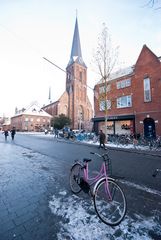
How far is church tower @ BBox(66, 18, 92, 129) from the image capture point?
66125 millimetres

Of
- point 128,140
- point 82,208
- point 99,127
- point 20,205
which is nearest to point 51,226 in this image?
point 82,208

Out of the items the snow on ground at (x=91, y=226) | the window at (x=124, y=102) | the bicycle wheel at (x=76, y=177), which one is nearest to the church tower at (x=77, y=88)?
the window at (x=124, y=102)

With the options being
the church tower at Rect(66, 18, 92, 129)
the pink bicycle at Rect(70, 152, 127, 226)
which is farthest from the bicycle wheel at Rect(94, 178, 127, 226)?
the church tower at Rect(66, 18, 92, 129)

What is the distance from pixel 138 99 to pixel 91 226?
72.0 ft

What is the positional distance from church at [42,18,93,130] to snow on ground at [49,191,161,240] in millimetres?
61752

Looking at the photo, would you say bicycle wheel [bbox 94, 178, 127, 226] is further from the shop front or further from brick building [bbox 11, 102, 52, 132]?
brick building [bbox 11, 102, 52, 132]

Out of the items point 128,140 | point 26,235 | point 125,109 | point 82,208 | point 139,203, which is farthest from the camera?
point 125,109

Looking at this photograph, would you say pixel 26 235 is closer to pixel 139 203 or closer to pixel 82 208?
pixel 82 208

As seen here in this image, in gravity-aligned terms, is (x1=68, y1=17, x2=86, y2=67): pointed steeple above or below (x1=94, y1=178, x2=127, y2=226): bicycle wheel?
above

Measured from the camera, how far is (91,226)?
2.83 meters

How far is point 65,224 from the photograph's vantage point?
2877 mm

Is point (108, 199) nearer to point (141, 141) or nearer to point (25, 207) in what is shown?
point (25, 207)

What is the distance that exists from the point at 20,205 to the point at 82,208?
146 cm

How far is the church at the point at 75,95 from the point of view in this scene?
66438 millimetres
